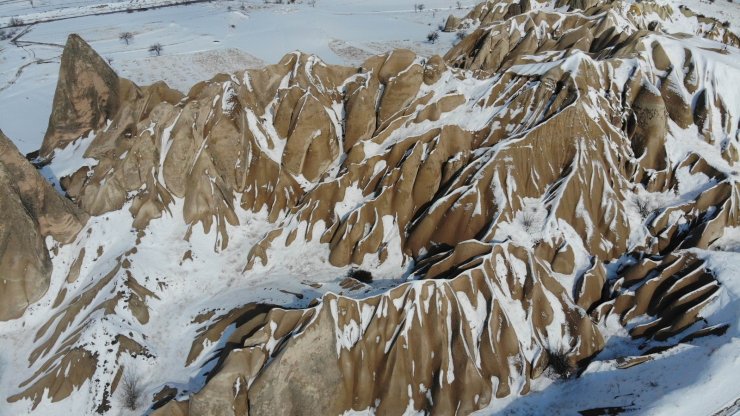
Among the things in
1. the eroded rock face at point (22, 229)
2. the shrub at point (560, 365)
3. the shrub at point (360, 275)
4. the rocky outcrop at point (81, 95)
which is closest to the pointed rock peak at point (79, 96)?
the rocky outcrop at point (81, 95)

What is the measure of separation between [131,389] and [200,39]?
76736 millimetres

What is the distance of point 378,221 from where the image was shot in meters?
31.1

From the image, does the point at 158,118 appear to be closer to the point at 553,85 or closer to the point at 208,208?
the point at 208,208

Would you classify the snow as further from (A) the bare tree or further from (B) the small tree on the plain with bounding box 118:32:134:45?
(B) the small tree on the plain with bounding box 118:32:134:45

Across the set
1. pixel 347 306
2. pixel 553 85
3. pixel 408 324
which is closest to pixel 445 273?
pixel 408 324

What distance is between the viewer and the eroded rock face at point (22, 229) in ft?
91.1

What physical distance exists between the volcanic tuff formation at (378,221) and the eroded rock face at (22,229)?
11cm

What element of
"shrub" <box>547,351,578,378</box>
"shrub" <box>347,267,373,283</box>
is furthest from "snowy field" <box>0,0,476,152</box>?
"shrub" <box>547,351,578,378</box>

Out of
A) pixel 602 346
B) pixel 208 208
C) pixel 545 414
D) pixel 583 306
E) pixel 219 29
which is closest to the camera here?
pixel 545 414

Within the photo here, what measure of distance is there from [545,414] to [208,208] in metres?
22.8

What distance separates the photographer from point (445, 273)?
82.6 feet

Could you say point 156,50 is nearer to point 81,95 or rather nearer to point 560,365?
point 81,95

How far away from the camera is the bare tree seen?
944 inches

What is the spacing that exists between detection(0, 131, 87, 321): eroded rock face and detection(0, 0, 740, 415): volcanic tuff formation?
0.11 m
